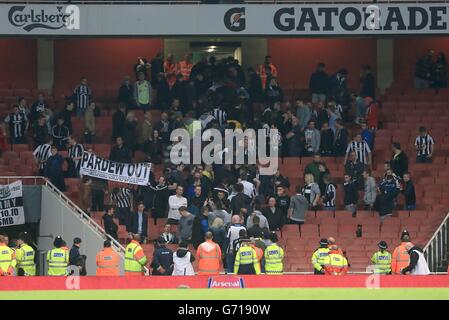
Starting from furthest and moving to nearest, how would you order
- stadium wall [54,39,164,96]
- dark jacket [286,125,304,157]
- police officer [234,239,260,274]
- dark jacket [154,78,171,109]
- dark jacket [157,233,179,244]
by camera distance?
stadium wall [54,39,164,96]
dark jacket [154,78,171,109]
dark jacket [286,125,304,157]
dark jacket [157,233,179,244]
police officer [234,239,260,274]

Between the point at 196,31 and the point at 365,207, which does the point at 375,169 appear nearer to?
the point at 365,207

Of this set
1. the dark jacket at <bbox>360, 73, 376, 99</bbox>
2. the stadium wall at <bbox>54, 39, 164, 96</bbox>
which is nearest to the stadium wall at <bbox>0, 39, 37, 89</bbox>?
the stadium wall at <bbox>54, 39, 164, 96</bbox>

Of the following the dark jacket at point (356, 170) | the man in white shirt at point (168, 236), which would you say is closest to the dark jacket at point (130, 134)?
the man in white shirt at point (168, 236)

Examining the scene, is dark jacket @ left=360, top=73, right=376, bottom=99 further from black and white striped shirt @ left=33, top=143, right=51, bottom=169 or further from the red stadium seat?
black and white striped shirt @ left=33, top=143, right=51, bottom=169

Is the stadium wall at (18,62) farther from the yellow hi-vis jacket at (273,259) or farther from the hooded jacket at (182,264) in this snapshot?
the yellow hi-vis jacket at (273,259)

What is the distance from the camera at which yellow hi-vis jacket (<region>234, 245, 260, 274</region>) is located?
34088 millimetres

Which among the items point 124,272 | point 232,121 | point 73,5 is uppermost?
point 73,5


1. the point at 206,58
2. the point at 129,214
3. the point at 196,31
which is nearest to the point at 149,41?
the point at 206,58

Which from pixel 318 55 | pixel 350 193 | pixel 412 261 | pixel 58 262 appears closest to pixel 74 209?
pixel 58 262

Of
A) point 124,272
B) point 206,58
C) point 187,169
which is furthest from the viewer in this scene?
point 206,58

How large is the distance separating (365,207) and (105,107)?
747 cm

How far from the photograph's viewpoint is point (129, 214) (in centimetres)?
3753

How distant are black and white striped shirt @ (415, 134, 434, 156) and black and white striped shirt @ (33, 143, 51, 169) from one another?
7.91 metres

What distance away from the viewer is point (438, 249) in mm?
36969
